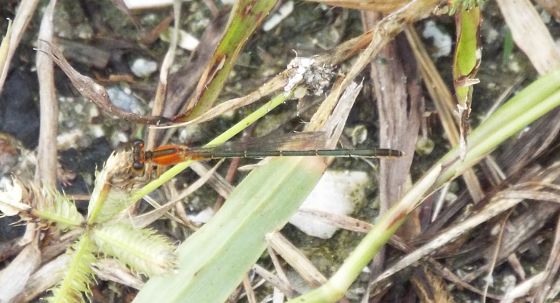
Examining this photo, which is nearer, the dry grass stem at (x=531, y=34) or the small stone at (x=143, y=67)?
the dry grass stem at (x=531, y=34)

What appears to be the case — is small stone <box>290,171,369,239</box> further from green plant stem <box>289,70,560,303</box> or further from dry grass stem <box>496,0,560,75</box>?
dry grass stem <box>496,0,560,75</box>

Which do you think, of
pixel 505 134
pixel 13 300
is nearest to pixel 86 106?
pixel 13 300

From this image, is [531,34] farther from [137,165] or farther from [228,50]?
[137,165]

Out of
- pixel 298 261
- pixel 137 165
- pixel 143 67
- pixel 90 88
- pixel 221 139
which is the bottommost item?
pixel 298 261

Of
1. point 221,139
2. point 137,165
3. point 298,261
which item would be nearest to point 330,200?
point 298,261

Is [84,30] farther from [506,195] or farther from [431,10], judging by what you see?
[506,195]

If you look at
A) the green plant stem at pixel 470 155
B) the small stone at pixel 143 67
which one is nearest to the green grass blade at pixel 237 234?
the green plant stem at pixel 470 155

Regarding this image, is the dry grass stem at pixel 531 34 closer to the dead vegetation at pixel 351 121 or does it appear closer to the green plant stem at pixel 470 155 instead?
the dead vegetation at pixel 351 121

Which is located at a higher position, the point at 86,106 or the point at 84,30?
the point at 84,30

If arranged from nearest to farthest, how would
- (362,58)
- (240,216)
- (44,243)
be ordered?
1. (240,216)
2. (362,58)
3. (44,243)
